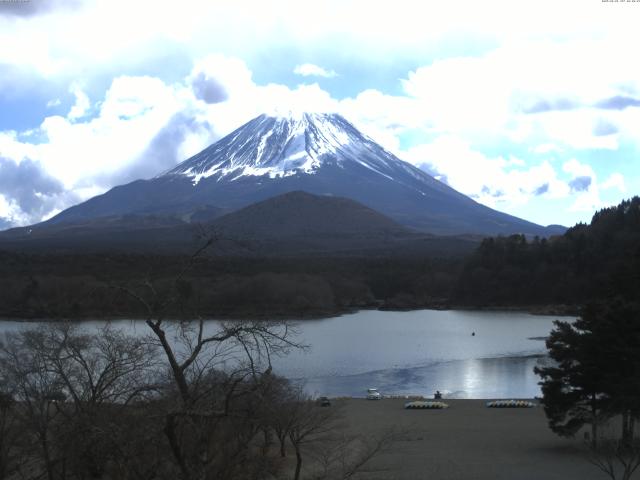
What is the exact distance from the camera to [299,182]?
165750 millimetres

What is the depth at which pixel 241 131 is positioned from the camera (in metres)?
186

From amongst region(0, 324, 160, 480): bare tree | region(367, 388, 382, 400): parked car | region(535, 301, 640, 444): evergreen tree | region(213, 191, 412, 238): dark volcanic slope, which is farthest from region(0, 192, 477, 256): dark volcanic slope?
region(0, 324, 160, 480): bare tree

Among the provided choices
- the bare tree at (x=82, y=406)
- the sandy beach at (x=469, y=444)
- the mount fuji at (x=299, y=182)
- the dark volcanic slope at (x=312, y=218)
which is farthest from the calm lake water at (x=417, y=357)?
the mount fuji at (x=299, y=182)

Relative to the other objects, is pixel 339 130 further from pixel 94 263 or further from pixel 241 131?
pixel 94 263

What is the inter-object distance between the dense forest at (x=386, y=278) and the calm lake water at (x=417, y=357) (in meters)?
6.61

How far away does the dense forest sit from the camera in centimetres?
5607

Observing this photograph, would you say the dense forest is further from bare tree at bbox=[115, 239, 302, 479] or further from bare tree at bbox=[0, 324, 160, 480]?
bare tree at bbox=[115, 239, 302, 479]

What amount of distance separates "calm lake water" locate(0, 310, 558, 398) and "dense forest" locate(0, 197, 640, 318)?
21.7ft

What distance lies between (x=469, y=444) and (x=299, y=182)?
487 feet

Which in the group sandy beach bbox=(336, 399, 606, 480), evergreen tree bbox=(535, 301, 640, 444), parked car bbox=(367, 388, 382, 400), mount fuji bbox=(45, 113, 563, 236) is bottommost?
sandy beach bbox=(336, 399, 606, 480)

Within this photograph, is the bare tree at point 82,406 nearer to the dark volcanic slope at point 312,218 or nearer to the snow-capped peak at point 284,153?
the dark volcanic slope at point 312,218

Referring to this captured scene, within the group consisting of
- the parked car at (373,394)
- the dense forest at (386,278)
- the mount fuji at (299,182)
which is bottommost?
the parked car at (373,394)

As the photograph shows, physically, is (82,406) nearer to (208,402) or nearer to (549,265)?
(208,402)

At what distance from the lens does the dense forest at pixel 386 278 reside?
5607 cm
